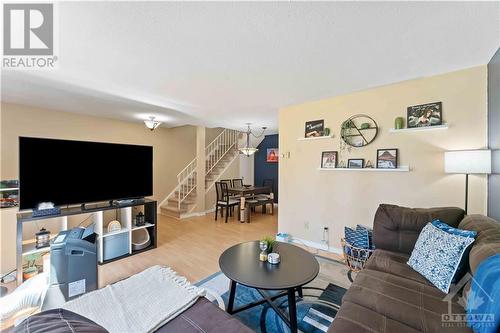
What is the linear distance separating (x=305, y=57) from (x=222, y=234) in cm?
320

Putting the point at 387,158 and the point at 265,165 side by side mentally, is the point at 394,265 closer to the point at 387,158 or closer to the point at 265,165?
the point at 387,158

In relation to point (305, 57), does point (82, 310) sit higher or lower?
lower

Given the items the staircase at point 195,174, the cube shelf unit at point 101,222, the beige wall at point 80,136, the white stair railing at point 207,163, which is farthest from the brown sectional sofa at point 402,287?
the white stair railing at point 207,163

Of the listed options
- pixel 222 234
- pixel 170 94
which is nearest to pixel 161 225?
pixel 222 234

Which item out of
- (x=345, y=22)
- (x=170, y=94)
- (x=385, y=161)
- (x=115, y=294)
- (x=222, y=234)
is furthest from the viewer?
(x=222, y=234)

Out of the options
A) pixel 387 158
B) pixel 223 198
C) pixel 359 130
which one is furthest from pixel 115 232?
pixel 387 158

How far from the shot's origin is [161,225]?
Answer: 15.1ft

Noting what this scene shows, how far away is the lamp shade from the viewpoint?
1933 mm

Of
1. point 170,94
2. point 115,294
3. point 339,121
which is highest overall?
point 170,94

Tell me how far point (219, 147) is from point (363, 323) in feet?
20.9

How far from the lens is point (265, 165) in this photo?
742 centimetres

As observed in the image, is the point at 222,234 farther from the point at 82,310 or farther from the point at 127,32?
the point at 127,32

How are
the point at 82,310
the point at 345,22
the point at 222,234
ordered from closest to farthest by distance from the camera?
1. the point at 82,310
2. the point at 345,22
3. the point at 222,234

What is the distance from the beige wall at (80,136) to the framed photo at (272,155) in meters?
2.48
